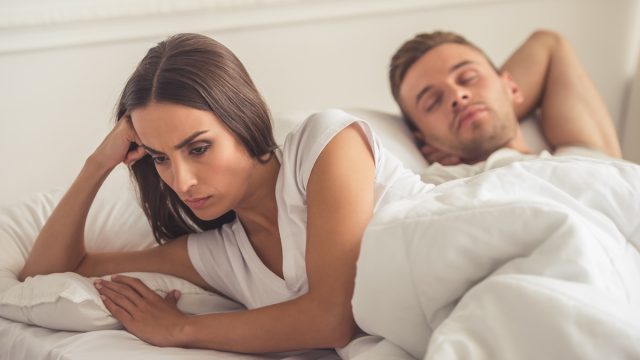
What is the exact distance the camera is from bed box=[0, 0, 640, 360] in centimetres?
89

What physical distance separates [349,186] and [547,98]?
3.28 feet

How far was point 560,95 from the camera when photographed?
184 centimetres

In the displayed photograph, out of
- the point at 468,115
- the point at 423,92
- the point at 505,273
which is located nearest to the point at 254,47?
the point at 423,92

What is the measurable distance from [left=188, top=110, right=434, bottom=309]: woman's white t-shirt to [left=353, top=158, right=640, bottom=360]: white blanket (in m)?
0.22

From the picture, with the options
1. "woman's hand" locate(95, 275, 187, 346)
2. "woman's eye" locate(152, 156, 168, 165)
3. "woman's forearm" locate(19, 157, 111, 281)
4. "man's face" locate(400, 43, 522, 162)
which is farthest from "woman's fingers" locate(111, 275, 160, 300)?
"man's face" locate(400, 43, 522, 162)

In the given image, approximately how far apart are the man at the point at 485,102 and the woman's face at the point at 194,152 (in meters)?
0.58

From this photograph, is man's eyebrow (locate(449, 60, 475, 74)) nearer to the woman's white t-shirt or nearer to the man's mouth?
the man's mouth

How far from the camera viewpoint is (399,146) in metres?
1.65

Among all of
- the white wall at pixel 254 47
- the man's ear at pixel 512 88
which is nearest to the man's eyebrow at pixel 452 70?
the man's ear at pixel 512 88

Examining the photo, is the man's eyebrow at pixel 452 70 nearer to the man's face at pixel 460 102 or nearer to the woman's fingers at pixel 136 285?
the man's face at pixel 460 102

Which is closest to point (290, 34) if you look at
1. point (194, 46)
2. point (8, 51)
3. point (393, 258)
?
point (8, 51)

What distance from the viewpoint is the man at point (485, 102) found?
5.46ft

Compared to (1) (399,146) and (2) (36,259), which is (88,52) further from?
(1) (399,146)

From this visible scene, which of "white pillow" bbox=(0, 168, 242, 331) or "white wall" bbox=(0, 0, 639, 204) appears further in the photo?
"white wall" bbox=(0, 0, 639, 204)
